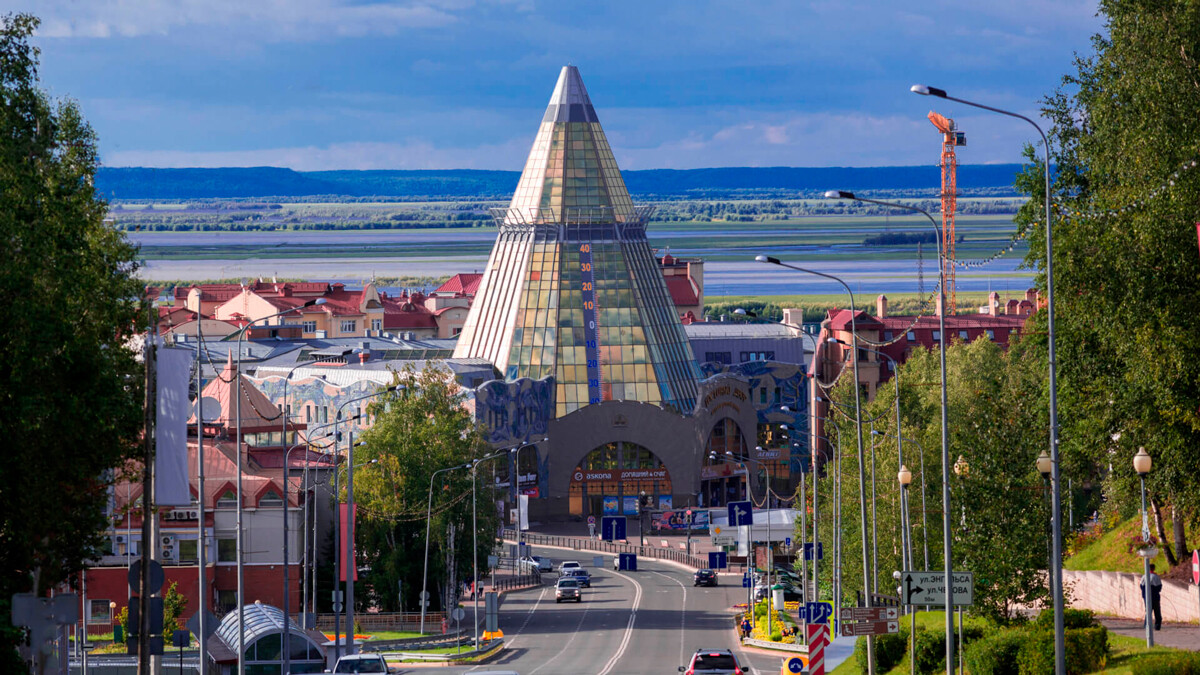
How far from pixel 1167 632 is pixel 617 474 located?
279 ft

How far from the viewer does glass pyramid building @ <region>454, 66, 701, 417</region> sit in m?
128

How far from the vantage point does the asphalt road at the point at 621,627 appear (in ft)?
195

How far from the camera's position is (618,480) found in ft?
414

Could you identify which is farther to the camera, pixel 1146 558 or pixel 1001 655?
pixel 1146 558

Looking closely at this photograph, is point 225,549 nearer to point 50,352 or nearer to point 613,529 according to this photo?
point 50,352

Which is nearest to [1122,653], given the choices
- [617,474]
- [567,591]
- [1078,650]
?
[1078,650]

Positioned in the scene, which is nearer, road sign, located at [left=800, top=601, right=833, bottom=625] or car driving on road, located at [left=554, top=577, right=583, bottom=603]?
road sign, located at [left=800, top=601, right=833, bottom=625]

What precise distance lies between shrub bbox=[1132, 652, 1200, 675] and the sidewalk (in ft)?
21.7

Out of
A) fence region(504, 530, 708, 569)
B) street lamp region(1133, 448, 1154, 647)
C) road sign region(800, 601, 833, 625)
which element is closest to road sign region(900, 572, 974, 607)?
street lamp region(1133, 448, 1154, 647)

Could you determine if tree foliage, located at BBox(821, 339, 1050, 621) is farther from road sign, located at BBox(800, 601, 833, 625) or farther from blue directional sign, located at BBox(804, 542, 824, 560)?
road sign, located at BBox(800, 601, 833, 625)

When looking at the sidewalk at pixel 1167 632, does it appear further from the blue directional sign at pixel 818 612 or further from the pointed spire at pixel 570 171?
the pointed spire at pixel 570 171

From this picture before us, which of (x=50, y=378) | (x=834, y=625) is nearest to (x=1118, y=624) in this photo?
(x=834, y=625)

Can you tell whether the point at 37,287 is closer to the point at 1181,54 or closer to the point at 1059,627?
the point at 1059,627

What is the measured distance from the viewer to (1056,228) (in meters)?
45.8
